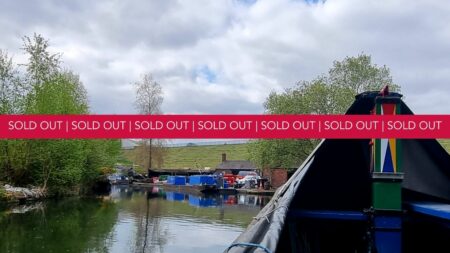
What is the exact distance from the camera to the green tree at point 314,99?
36.4m

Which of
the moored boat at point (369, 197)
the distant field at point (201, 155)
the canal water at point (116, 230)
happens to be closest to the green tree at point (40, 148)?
the canal water at point (116, 230)

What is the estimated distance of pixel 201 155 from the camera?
89.5 meters

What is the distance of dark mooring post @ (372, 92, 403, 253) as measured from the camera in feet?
14.7

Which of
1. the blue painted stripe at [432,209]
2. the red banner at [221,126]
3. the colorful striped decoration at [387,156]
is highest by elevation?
the red banner at [221,126]

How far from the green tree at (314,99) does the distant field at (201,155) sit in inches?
1432

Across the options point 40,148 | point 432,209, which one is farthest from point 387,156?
point 40,148

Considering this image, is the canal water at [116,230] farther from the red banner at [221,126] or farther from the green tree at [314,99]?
the green tree at [314,99]

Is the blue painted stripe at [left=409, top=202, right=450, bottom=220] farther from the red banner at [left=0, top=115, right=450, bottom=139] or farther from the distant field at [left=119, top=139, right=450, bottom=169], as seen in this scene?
the distant field at [left=119, top=139, right=450, bottom=169]

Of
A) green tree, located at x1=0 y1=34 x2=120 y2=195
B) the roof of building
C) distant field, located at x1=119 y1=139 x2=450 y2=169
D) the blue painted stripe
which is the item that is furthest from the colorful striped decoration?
distant field, located at x1=119 y1=139 x2=450 y2=169

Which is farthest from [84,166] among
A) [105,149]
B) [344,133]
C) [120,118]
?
[344,133]

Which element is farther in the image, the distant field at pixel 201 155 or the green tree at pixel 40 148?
the distant field at pixel 201 155

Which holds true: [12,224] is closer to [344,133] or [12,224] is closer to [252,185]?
[344,133]

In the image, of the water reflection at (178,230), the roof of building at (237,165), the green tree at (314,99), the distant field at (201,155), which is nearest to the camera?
the water reflection at (178,230)

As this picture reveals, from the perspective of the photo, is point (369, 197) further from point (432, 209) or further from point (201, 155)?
point (201, 155)
